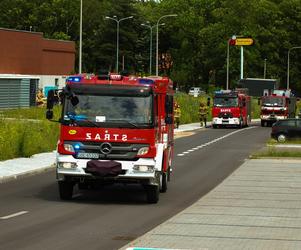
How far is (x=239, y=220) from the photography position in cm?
1304

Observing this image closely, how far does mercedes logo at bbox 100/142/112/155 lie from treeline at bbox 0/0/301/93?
301ft

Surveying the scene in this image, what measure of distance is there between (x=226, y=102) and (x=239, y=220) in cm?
4477

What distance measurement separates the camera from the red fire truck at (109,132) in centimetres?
1505

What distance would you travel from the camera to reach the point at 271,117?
63.2 m

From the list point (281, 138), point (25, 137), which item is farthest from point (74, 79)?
point (281, 138)

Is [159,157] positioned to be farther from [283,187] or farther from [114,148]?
[283,187]

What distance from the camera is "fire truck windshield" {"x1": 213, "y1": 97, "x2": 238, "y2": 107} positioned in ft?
188

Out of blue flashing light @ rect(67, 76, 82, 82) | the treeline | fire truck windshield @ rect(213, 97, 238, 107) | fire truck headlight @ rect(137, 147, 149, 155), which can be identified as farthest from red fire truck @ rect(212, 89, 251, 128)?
the treeline

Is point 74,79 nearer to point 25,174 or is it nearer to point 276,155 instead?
point 25,174

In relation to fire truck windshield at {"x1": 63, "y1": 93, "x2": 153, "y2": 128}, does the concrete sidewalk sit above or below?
below

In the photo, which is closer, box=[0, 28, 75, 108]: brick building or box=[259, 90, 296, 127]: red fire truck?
box=[259, 90, 296, 127]: red fire truck

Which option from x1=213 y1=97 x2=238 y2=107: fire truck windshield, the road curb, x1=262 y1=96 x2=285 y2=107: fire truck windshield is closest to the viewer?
the road curb

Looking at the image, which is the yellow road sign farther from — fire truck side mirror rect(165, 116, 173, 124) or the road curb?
fire truck side mirror rect(165, 116, 173, 124)

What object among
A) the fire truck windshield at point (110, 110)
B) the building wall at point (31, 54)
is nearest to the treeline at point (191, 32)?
the building wall at point (31, 54)
